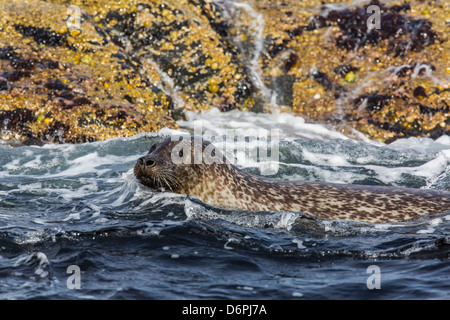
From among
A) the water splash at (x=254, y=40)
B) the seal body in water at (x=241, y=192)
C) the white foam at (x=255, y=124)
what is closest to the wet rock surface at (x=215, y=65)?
the water splash at (x=254, y=40)

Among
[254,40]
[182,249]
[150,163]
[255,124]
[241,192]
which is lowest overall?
[182,249]

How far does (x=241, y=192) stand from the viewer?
6.97 meters

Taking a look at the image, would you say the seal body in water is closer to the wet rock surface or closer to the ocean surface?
the ocean surface

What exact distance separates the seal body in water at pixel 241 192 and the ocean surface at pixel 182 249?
208mm

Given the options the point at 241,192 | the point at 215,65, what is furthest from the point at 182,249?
the point at 215,65

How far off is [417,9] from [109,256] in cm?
1171

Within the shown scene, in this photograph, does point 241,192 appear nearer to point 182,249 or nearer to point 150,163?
point 150,163

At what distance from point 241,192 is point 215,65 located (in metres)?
6.92

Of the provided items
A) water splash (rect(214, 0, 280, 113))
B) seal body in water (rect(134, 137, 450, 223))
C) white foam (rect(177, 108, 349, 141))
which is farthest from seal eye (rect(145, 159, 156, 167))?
water splash (rect(214, 0, 280, 113))

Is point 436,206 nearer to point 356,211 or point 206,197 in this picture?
point 356,211

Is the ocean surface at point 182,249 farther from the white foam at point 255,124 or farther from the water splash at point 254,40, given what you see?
the water splash at point 254,40

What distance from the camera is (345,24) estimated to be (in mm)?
14500

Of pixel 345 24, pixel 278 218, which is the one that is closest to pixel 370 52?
pixel 345 24

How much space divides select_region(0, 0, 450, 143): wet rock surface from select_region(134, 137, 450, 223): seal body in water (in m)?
4.34
